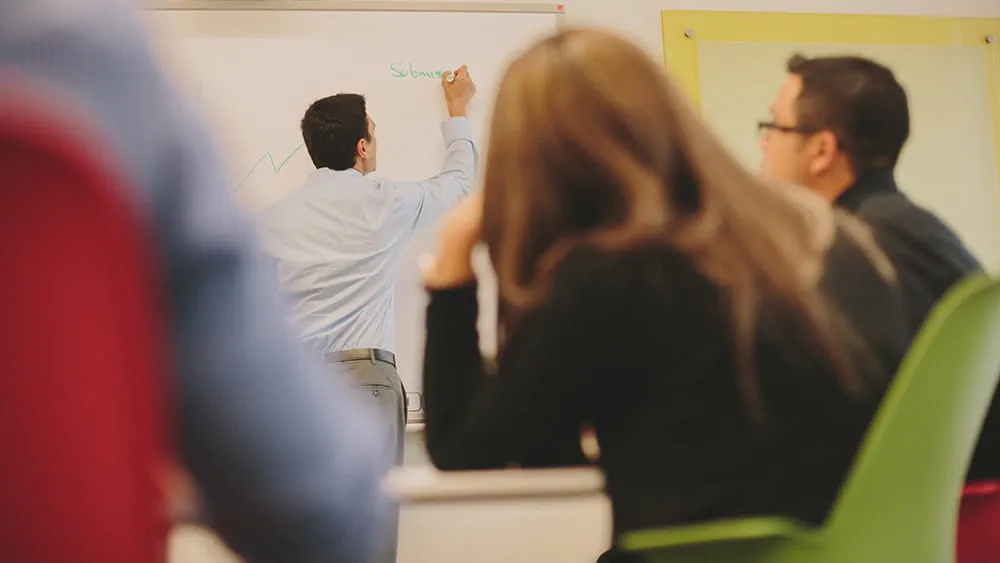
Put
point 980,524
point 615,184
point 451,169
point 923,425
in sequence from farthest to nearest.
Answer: point 451,169 → point 980,524 → point 615,184 → point 923,425

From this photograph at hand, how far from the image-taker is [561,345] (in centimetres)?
77

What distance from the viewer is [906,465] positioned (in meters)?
0.70

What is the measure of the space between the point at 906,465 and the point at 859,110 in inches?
30.9

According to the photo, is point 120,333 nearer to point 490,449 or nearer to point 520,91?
point 490,449

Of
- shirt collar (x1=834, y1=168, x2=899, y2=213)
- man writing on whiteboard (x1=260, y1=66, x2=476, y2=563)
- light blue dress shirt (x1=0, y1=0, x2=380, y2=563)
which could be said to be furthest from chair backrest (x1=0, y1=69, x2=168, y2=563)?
man writing on whiteboard (x1=260, y1=66, x2=476, y2=563)

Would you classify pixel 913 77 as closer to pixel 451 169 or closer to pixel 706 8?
pixel 706 8

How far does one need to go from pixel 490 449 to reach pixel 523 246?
0.21 metres

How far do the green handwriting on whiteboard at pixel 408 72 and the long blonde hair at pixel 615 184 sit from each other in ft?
5.38

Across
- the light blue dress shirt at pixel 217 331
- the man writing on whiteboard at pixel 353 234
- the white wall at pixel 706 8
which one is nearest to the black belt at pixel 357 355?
the man writing on whiteboard at pixel 353 234

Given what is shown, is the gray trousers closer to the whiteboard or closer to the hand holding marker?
the whiteboard

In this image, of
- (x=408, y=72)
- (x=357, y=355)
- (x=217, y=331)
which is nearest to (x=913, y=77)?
(x=408, y=72)

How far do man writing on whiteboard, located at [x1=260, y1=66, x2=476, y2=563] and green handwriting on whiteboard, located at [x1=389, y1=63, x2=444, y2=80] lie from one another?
142 mm

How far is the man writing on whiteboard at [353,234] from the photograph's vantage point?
2.19 meters

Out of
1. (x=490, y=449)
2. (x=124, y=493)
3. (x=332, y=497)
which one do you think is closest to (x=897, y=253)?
Result: (x=490, y=449)
